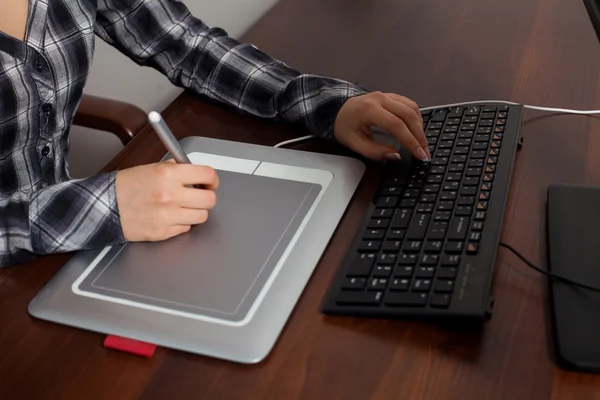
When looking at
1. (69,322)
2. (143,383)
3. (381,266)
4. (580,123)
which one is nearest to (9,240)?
(69,322)

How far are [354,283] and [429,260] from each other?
0.07m

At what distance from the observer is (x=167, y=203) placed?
742 millimetres

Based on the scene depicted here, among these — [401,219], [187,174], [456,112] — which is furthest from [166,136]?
[456,112]

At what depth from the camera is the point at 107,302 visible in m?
0.68

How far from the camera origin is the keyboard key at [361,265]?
65cm

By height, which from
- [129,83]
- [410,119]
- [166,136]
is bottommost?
[129,83]

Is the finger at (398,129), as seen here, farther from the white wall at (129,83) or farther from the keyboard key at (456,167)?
the white wall at (129,83)

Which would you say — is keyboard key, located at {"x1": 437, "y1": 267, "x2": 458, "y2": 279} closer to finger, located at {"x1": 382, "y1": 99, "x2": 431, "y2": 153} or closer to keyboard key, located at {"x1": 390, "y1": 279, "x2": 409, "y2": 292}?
keyboard key, located at {"x1": 390, "y1": 279, "x2": 409, "y2": 292}

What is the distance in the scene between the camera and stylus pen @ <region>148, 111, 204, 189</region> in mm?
710

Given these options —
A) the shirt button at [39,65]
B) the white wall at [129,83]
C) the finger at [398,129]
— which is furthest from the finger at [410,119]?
the white wall at [129,83]

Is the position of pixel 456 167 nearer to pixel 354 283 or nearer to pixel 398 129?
pixel 398 129

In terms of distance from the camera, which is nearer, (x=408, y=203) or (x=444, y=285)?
(x=444, y=285)

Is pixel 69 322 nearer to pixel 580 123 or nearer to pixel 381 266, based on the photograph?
pixel 381 266

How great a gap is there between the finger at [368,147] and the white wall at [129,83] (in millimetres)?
654
